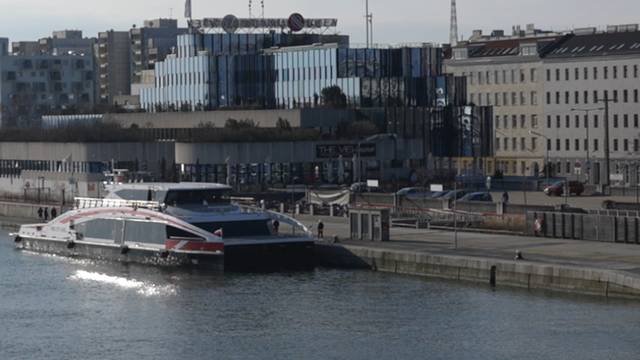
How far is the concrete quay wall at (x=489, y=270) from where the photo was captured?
64438 millimetres

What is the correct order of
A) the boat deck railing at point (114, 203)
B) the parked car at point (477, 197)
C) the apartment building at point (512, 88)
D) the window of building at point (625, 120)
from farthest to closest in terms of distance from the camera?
the apartment building at point (512, 88), the window of building at point (625, 120), the parked car at point (477, 197), the boat deck railing at point (114, 203)

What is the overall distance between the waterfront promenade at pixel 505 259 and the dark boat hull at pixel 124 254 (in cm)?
562

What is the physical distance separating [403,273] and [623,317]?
1657 centimetres

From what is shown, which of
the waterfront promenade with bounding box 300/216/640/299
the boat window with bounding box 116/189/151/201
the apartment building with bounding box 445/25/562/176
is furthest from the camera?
the apartment building with bounding box 445/25/562/176

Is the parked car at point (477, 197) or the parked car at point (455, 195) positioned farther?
the parked car at point (477, 197)

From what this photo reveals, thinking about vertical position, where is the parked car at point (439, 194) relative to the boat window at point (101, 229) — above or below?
above

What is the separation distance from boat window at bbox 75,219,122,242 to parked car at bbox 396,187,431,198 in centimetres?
2065

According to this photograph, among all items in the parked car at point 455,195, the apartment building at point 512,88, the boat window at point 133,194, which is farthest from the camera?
the apartment building at point 512,88

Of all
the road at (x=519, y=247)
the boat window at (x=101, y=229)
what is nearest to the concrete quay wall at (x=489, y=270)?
the road at (x=519, y=247)

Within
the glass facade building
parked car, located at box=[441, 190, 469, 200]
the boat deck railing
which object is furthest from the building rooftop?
the boat deck railing

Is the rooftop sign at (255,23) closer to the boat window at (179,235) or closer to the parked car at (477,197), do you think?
the parked car at (477,197)

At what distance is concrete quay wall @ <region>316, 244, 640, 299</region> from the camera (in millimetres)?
64438

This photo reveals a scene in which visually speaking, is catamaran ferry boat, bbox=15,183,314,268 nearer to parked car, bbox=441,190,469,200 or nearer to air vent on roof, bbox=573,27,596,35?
parked car, bbox=441,190,469,200

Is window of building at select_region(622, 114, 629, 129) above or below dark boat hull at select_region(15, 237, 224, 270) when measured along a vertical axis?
above
